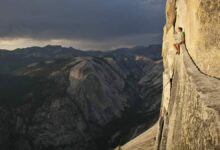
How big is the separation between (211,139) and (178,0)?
22.7 meters

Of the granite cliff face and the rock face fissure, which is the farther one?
the granite cliff face

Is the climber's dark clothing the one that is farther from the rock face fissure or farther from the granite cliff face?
the granite cliff face

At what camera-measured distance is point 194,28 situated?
30688 mm

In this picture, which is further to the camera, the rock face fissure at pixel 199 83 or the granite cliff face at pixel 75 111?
the granite cliff face at pixel 75 111

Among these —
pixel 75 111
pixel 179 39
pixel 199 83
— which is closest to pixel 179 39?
pixel 179 39

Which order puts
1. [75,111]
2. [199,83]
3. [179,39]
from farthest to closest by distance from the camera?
1. [75,111]
2. [179,39]
3. [199,83]

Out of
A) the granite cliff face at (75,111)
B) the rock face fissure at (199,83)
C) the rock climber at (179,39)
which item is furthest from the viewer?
the granite cliff face at (75,111)

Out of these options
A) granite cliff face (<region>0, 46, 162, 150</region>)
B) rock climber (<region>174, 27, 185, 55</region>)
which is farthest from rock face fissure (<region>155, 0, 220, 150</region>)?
granite cliff face (<region>0, 46, 162, 150</region>)

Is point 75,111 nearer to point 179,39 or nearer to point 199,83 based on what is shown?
point 179,39

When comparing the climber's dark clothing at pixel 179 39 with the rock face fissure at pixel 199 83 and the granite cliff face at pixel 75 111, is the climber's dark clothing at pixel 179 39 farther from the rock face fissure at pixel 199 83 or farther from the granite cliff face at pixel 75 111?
the granite cliff face at pixel 75 111

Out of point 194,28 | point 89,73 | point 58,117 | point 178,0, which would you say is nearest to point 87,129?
point 58,117

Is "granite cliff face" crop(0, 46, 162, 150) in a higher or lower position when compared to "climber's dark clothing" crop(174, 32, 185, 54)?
lower

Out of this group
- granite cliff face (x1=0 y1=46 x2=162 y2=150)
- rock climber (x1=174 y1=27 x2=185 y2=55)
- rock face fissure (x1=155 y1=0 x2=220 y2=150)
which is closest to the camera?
rock face fissure (x1=155 y1=0 x2=220 y2=150)

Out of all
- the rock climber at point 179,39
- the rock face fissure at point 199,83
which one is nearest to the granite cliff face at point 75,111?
the rock climber at point 179,39
